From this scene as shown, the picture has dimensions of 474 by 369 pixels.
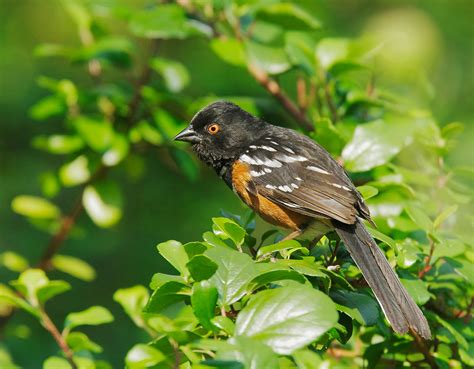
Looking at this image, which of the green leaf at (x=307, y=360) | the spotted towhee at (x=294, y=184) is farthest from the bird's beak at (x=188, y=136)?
the green leaf at (x=307, y=360)

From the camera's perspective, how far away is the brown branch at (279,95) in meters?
3.05

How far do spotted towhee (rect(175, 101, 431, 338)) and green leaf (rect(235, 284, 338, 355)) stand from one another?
67 centimetres

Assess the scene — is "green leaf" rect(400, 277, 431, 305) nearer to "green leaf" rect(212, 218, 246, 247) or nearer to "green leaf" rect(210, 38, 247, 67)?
"green leaf" rect(212, 218, 246, 247)

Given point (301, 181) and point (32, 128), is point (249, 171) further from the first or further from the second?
point (32, 128)

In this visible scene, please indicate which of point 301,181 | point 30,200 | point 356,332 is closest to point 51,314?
point 30,200

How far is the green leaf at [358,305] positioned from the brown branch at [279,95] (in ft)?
4.12

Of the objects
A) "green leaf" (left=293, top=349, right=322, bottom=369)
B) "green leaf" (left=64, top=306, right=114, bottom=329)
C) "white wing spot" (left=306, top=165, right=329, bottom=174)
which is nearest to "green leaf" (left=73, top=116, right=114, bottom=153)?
"white wing spot" (left=306, top=165, right=329, bottom=174)

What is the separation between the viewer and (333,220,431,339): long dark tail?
6.47ft

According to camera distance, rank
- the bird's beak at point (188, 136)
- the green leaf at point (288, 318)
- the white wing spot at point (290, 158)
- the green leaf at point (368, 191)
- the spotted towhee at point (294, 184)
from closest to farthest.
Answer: the green leaf at point (288, 318), the spotted towhee at point (294, 184), the green leaf at point (368, 191), the white wing spot at point (290, 158), the bird's beak at point (188, 136)

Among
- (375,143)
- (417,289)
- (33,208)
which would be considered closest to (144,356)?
(417,289)

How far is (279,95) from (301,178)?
45 cm

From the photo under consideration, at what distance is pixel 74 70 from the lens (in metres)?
5.26

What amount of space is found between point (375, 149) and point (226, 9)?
1.03m

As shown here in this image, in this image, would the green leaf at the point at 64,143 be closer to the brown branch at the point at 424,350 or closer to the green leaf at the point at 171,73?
the green leaf at the point at 171,73
